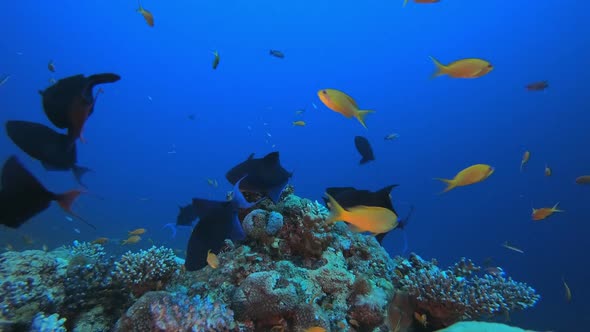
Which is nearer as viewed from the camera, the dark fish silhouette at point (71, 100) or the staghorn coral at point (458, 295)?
the dark fish silhouette at point (71, 100)

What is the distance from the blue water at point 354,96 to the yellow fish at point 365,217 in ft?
149

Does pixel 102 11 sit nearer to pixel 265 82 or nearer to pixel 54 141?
pixel 265 82

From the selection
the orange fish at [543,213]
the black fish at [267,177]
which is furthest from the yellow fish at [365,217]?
the orange fish at [543,213]

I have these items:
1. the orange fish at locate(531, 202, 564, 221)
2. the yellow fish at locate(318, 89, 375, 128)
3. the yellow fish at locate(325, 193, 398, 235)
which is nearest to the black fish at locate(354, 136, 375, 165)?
the yellow fish at locate(318, 89, 375, 128)

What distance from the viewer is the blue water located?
64.8 meters

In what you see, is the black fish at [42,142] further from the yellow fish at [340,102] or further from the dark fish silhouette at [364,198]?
the yellow fish at [340,102]

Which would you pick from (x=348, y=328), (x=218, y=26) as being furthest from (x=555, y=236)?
(x=218, y=26)

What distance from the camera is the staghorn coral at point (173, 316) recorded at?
2.67m

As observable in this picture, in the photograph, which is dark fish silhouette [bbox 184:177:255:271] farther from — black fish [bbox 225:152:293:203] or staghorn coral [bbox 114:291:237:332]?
black fish [bbox 225:152:293:203]

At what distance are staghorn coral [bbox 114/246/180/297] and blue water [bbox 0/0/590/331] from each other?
43028mm

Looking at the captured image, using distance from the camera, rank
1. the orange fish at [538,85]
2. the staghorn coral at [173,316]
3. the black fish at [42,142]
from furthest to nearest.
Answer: the orange fish at [538,85]
the staghorn coral at [173,316]
the black fish at [42,142]

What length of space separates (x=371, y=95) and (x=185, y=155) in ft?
219

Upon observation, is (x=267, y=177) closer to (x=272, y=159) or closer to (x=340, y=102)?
(x=272, y=159)

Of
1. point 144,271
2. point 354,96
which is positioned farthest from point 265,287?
point 354,96
